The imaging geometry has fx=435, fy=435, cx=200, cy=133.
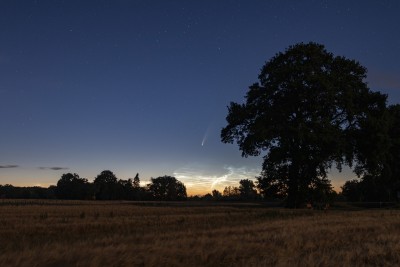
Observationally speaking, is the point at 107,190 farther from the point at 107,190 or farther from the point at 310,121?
the point at 310,121

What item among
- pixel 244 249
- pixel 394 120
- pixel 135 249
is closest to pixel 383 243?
pixel 244 249

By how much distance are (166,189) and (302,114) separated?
440 feet

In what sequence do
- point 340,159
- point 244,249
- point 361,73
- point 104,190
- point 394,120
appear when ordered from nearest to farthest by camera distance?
point 244,249 → point 340,159 → point 361,73 → point 394,120 → point 104,190

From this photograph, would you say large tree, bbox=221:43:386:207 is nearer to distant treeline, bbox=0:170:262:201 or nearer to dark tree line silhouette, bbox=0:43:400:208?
dark tree line silhouette, bbox=0:43:400:208

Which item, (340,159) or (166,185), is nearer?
(340,159)

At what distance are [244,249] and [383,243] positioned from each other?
5.08 metres

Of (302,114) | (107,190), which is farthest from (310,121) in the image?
(107,190)

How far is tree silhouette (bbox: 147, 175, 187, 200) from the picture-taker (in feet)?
555

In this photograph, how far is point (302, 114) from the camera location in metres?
41.2

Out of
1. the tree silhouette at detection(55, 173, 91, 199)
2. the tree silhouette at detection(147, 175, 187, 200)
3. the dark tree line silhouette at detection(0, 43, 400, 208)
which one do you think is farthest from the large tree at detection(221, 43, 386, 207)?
the tree silhouette at detection(147, 175, 187, 200)

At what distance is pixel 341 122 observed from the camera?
138 feet

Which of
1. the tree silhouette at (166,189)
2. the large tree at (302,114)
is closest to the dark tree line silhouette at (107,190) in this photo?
the tree silhouette at (166,189)

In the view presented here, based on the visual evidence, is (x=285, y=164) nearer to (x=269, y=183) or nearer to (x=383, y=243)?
(x=269, y=183)

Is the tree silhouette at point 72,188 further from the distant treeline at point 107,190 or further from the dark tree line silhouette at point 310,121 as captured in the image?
the dark tree line silhouette at point 310,121
